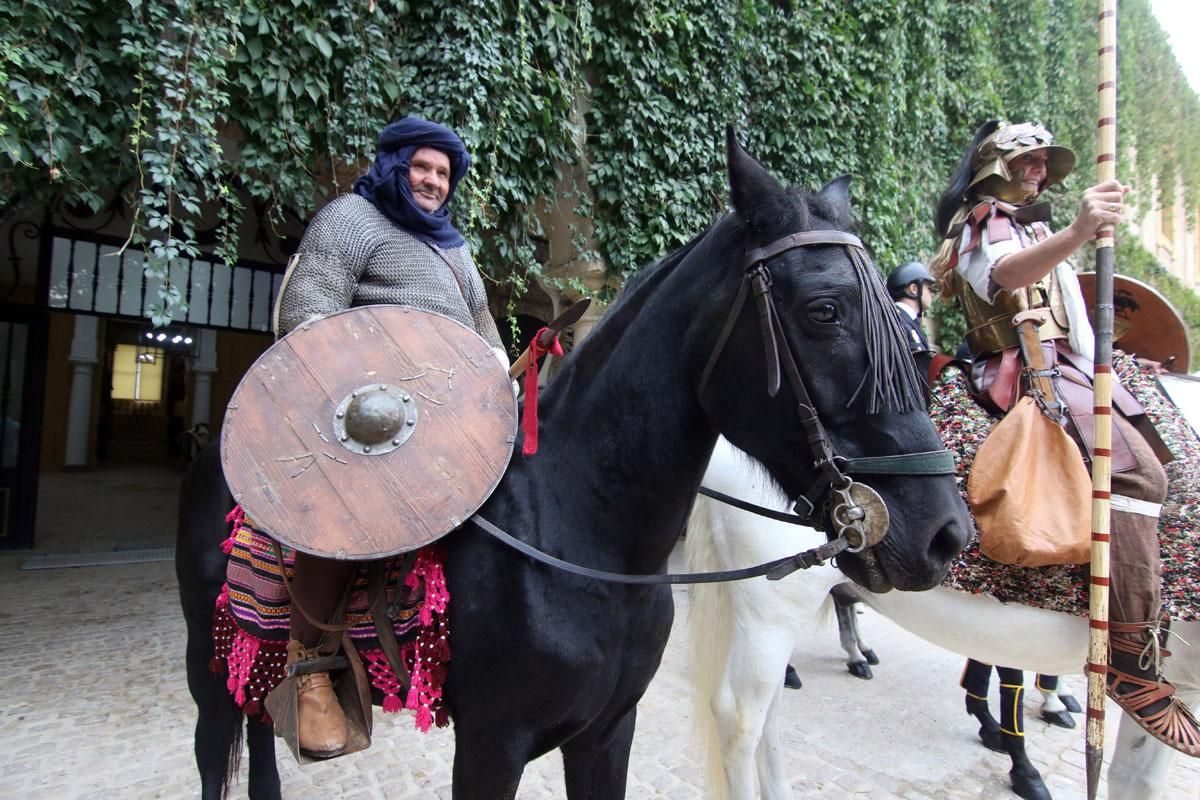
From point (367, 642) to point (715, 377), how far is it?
3.71ft

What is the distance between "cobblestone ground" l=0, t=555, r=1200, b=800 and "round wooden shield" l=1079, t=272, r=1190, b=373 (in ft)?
7.07

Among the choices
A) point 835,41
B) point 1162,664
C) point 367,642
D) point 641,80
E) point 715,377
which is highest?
point 835,41

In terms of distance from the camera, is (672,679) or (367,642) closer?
(367,642)

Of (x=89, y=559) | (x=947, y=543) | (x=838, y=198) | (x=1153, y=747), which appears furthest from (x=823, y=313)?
(x=89, y=559)

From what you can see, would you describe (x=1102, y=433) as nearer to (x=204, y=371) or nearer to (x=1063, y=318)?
(x=1063, y=318)

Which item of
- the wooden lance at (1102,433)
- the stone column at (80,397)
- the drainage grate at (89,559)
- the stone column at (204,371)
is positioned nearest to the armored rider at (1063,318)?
the wooden lance at (1102,433)

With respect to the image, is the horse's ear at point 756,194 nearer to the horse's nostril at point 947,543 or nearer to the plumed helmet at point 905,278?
the horse's nostril at point 947,543

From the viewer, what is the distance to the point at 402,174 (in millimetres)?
1770

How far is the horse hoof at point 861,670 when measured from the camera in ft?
14.4

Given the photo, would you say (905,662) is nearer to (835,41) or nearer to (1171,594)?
(1171,594)

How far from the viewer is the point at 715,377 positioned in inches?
52.5

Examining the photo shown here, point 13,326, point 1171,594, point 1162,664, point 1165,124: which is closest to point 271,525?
point 1171,594

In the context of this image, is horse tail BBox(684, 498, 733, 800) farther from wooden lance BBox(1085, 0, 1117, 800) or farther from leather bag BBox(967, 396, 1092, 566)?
wooden lance BBox(1085, 0, 1117, 800)

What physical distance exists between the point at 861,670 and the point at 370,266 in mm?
4351
